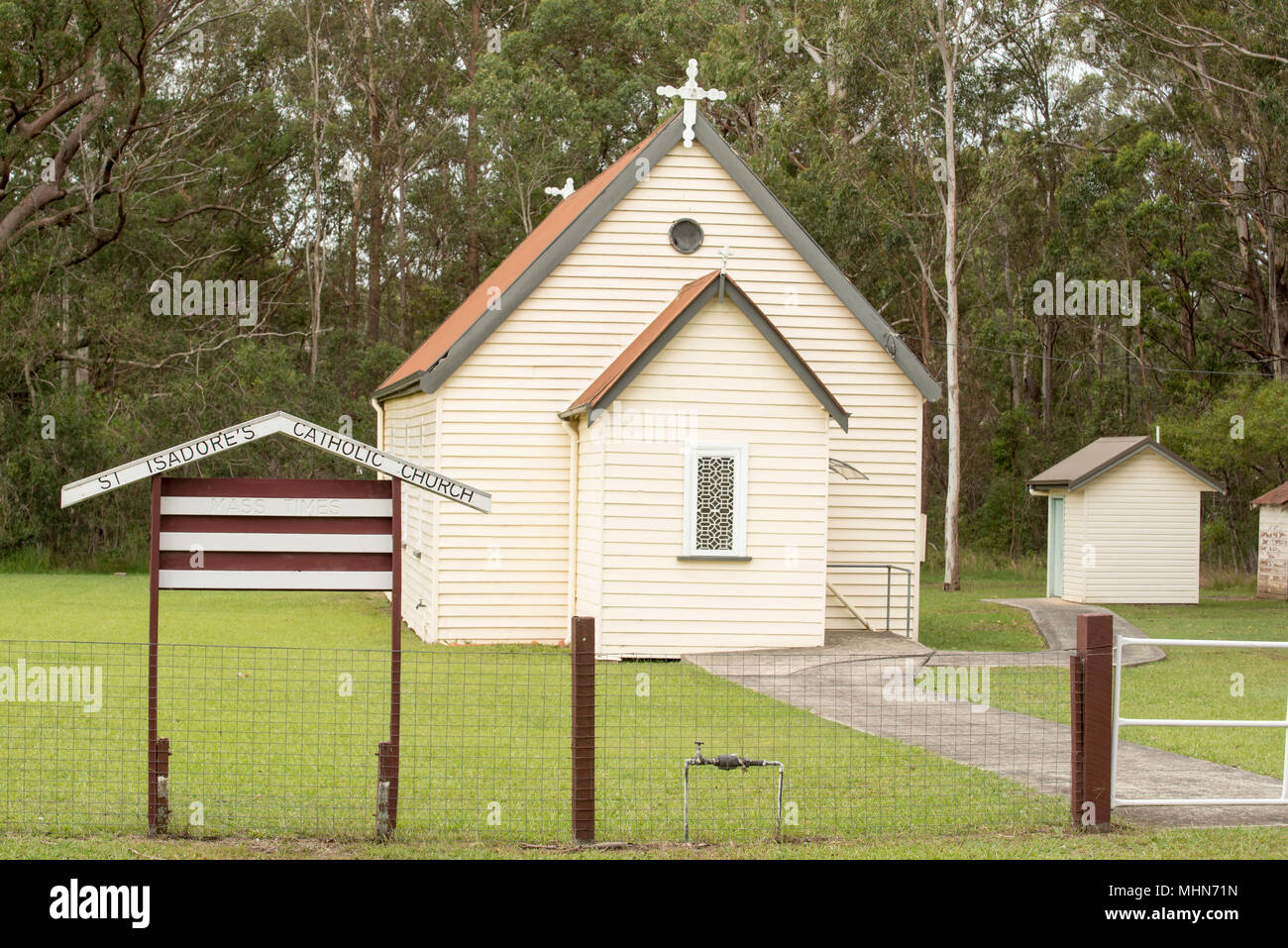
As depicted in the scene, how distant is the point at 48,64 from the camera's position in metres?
34.1

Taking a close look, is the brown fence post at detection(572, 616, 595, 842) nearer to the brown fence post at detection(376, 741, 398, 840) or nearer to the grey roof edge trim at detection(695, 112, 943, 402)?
the brown fence post at detection(376, 741, 398, 840)

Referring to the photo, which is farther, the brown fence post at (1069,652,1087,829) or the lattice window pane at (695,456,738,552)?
the lattice window pane at (695,456,738,552)

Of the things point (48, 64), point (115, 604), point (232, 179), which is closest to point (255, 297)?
point (232, 179)

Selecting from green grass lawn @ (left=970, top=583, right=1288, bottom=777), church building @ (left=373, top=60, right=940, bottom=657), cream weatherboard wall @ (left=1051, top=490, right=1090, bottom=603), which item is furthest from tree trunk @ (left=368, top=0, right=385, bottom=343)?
green grass lawn @ (left=970, top=583, right=1288, bottom=777)

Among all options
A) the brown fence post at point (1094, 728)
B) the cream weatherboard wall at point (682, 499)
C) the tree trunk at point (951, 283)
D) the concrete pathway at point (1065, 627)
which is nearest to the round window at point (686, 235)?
the cream weatherboard wall at point (682, 499)

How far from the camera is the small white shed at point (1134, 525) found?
99.1ft

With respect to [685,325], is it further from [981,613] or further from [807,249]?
[981,613]

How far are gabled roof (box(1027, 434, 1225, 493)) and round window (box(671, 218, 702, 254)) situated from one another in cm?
1245

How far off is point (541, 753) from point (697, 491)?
7514 mm

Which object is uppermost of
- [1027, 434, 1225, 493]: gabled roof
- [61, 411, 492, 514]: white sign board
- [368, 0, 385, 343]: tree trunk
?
[368, 0, 385, 343]: tree trunk

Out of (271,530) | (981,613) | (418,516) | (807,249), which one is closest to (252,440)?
(271,530)

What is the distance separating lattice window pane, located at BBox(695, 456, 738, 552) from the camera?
60.4 feet

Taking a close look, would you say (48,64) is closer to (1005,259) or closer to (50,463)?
(50,463)

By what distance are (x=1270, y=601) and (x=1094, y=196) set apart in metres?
18.0
